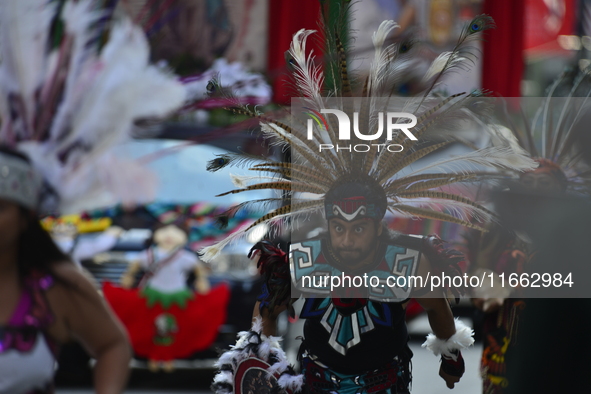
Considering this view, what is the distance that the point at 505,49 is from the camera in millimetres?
8312

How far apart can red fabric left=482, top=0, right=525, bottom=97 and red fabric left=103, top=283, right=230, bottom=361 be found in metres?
4.91

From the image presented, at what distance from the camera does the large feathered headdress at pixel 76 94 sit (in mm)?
2795

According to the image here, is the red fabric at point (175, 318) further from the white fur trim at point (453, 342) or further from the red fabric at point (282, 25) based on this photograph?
the red fabric at point (282, 25)

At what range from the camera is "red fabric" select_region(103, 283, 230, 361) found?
14.9ft

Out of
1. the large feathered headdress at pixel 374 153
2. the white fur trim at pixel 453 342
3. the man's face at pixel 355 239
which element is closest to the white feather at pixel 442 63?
the large feathered headdress at pixel 374 153

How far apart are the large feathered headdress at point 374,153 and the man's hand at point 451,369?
0.50 meters

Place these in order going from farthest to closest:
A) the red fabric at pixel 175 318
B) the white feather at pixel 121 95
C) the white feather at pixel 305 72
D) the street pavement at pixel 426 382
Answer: the red fabric at pixel 175 318 → the white feather at pixel 121 95 → the street pavement at pixel 426 382 → the white feather at pixel 305 72

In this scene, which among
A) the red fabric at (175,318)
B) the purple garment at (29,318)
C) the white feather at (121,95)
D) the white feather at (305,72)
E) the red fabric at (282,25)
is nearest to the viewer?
the purple garment at (29,318)

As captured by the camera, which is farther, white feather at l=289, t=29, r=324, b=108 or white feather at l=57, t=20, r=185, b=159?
white feather at l=57, t=20, r=185, b=159

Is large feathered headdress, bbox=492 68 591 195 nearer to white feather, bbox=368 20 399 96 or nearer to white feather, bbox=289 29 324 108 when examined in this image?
white feather, bbox=368 20 399 96

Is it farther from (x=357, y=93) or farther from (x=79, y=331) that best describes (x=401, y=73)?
(x=79, y=331)

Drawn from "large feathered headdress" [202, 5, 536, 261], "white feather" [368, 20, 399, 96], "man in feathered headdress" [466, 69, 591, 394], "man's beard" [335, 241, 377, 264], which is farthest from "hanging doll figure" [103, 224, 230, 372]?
"white feather" [368, 20, 399, 96]

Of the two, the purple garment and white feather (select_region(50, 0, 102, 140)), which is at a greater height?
white feather (select_region(50, 0, 102, 140))

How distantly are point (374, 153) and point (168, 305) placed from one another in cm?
258
